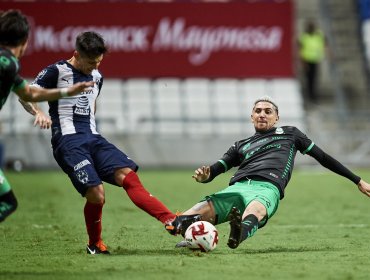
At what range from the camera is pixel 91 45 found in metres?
8.40

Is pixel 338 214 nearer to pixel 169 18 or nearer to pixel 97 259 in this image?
pixel 97 259

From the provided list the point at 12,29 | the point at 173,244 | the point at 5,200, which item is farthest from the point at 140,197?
the point at 12,29

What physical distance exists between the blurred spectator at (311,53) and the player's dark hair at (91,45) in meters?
16.8

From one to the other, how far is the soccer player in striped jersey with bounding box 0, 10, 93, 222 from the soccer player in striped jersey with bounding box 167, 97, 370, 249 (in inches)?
76.5

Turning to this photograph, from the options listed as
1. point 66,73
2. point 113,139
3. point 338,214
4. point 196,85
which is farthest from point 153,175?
point 66,73

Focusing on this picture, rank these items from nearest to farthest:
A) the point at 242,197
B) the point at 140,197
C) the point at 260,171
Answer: the point at 140,197
the point at 242,197
the point at 260,171

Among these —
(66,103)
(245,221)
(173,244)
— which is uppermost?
(66,103)

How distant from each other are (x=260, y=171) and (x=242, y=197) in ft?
1.23

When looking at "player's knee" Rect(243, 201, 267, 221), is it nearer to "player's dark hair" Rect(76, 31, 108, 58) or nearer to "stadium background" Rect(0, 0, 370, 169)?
"player's dark hair" Rect(76, 31, 108, 58)

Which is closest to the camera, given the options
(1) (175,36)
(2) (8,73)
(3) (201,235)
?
(2) (8,73)

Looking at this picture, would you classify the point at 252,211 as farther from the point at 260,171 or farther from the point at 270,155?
the point at 270,155

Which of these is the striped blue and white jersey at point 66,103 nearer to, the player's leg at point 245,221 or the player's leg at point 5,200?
the player's leg at point 5,200

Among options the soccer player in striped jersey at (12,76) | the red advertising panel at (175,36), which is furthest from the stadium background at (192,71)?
the soccer player in striped jersey at (12,76)

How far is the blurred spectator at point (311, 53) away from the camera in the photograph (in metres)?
24.7
